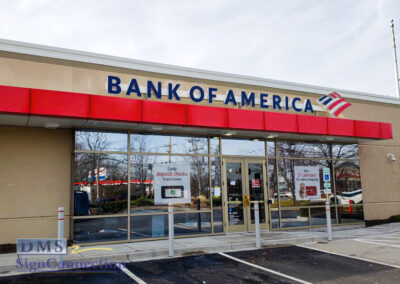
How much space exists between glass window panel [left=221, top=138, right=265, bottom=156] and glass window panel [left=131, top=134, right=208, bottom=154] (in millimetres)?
763

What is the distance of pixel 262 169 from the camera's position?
12.5 m

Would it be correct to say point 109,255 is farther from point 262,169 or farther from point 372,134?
point 372,134

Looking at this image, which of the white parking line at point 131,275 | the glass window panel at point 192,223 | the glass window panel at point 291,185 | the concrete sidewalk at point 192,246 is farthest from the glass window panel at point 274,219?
the white parking line at point 131,275

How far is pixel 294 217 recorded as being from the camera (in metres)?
12.9

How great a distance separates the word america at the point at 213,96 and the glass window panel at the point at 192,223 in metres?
3.70

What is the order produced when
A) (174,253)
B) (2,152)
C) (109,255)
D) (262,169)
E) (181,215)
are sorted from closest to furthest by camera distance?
1. (109,255)
2. (174,253)
3. (2,152)
4. (181,215)
5. (262,169)

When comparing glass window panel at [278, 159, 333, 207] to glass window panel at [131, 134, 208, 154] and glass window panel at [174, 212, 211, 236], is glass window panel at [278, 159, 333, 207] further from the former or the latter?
glass window panel at [131, 134, 208, 154]

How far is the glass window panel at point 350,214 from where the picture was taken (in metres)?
13.9

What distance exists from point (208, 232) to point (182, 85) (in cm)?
483

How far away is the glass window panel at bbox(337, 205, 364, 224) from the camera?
45.6 ft

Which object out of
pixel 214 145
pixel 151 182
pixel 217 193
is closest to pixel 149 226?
pixel 151 182

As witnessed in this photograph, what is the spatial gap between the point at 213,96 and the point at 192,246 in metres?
5.11

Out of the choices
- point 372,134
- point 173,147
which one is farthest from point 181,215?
point 372,134

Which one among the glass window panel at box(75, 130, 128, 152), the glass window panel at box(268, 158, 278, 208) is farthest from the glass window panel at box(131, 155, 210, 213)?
the glass window panel at box(268, 158, 278, 208)
